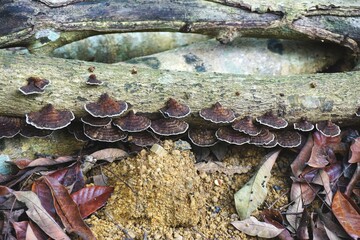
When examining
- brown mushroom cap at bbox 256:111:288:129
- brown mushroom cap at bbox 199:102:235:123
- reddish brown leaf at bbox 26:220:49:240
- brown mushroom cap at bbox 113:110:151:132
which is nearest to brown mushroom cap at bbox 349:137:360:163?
brown mushroom cap at bbox 256:111:288:129

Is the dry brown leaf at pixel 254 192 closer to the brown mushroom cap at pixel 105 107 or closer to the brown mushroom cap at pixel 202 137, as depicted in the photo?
the brown mushroom cap at pixel 202 137

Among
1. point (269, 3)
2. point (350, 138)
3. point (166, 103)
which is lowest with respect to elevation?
point (350, 138)

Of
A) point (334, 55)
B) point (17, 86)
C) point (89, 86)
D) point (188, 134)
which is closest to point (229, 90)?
point (188, 134)

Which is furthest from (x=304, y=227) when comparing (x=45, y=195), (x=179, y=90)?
(x=45, y=195)

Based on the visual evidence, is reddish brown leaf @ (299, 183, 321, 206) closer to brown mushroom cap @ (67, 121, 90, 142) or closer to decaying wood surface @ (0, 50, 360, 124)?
decaying wood surface @ (0, 50, 360, 124)

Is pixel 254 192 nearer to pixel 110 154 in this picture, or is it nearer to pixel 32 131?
pixel 110 154

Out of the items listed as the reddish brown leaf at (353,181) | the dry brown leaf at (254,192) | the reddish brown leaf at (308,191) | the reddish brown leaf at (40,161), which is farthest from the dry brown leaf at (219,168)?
the reddish brown leaf at (40,161)

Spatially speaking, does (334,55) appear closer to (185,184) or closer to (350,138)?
(350,138)
